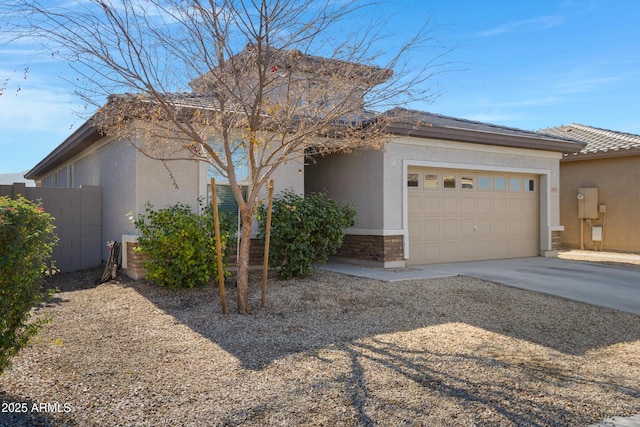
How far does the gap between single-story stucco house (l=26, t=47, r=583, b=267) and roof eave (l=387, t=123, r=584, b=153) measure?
0.09ft

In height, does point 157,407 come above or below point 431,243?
below

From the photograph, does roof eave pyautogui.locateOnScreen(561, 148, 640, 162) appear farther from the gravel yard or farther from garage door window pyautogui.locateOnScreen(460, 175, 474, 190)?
the gravel yard

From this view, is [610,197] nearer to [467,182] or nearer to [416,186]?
[467,182]

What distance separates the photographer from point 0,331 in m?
3.47

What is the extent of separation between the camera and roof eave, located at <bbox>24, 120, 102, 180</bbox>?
10.3 m

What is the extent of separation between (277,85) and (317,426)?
4545mm

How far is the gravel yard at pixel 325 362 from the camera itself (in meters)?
3.55

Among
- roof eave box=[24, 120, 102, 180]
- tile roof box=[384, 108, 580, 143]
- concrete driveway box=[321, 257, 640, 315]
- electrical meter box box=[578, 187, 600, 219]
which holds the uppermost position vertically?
tile roof box=[384, 108, 580, 143]

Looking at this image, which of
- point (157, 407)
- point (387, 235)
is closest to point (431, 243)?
point (387, 235)

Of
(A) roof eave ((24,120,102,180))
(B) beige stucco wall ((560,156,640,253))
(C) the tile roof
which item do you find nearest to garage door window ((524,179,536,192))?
(C) the tile roof

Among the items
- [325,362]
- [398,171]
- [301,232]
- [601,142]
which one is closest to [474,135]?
[398,171]

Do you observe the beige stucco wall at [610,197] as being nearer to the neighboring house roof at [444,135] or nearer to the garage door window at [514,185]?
the neighboring house roof at [444,135]

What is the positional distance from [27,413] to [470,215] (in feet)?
34.0

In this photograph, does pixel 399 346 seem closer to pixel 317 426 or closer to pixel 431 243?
pixel 317 426
